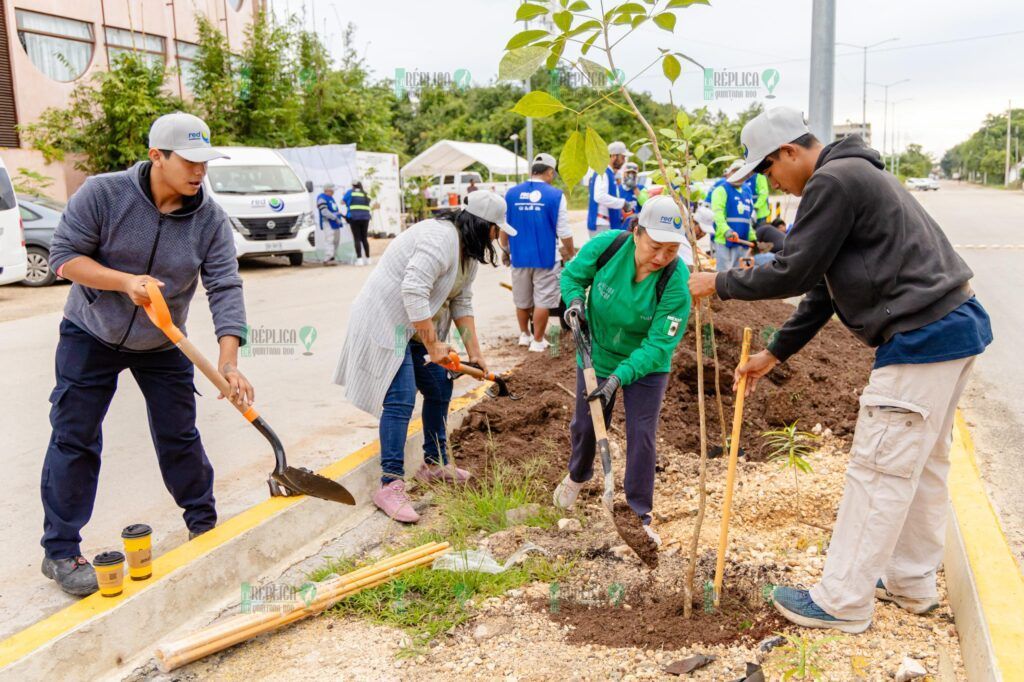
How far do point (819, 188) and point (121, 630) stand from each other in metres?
2.89

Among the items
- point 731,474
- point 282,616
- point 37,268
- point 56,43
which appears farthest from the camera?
point 56,43

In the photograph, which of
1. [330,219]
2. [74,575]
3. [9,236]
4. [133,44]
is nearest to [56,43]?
[133,44]

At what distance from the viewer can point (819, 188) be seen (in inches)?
111

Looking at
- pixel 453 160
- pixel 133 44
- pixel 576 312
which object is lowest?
pixel 576 312

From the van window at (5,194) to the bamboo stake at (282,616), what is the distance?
10941 mm

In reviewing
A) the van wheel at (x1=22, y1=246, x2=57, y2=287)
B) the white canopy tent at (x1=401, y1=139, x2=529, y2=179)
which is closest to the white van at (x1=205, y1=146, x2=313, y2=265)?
the van wheel at (x1=22, y1=246, x2=57, y2=287)

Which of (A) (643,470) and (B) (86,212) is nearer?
(B) (86,212)

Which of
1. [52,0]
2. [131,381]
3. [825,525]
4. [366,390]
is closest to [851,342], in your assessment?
[825,525]

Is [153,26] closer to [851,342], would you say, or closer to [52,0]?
[52,0]

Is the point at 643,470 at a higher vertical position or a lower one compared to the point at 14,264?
lower

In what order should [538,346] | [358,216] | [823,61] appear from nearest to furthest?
[823,61] → [538,346] → [358,216]

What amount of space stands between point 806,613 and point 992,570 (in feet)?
2.57

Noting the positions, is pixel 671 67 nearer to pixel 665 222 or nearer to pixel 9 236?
pixel 665 222

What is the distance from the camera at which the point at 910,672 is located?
2816 mm
